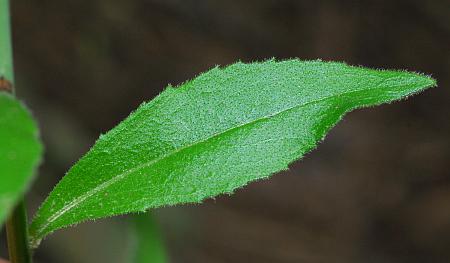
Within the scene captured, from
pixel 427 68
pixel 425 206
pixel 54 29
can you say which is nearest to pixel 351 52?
pixel 427 68

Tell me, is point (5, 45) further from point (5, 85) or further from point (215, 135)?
point (215, 135)

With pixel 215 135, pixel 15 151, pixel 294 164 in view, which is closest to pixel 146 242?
pixel 215 135

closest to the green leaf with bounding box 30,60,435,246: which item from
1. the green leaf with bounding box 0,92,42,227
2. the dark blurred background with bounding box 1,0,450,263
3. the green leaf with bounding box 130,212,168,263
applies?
the green leaf with bounding box 0,92,42,227

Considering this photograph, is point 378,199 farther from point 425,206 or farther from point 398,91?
point 398,91

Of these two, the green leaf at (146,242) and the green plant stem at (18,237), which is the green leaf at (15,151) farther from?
the green leaf at (146,242)

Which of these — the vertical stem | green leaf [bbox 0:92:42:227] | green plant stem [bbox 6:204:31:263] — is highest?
the vertical stem

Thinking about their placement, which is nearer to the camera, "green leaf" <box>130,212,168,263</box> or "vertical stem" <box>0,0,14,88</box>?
"vertical stem" <box>0,0,14,88</box>

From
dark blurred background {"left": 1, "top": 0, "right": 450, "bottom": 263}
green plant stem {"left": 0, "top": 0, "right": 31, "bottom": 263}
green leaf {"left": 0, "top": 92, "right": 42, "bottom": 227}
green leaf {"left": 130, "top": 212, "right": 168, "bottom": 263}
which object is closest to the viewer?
green leaf {"left": 0, "top": 92, "right": 42, "bottom": 227}

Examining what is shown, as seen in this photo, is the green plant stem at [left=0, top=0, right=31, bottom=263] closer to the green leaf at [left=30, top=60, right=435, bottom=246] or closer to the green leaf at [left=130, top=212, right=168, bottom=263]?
the green leaf at [left=30, top=60, right=435, bottom=246]
